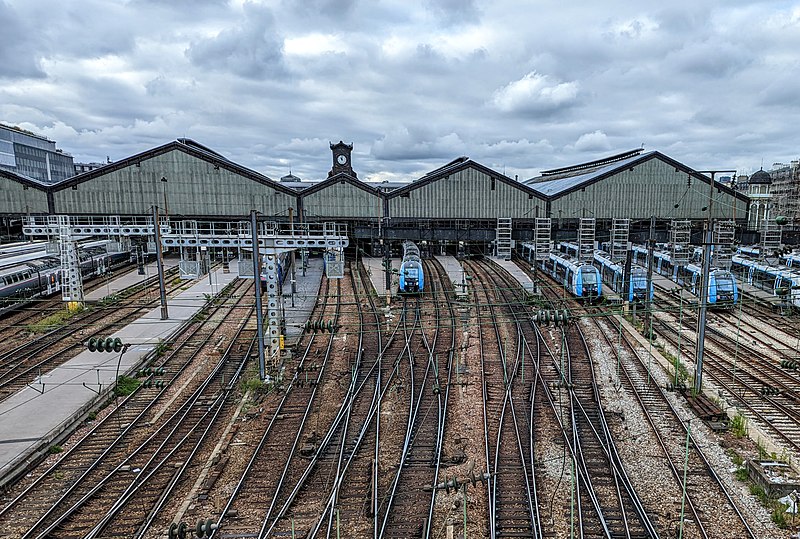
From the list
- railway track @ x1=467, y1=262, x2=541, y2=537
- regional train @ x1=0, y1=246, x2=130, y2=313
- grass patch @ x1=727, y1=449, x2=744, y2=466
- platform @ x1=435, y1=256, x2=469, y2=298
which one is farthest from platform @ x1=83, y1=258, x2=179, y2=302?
grass patch @ x1=727, y1=449, x2=744, y2=466

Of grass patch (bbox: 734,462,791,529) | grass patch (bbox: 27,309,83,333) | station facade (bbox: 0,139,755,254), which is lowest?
grass patch (bbox: 734,462,791,529)

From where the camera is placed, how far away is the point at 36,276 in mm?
29172

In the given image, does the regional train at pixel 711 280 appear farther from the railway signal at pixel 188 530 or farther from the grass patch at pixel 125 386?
the grass patch at pixel 125 386

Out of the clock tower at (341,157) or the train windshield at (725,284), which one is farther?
the clock tower at (341,157)

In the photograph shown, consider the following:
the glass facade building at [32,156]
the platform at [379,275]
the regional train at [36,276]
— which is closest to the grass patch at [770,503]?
the platform at [379,275]

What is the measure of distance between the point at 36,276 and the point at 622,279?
35.2 metres

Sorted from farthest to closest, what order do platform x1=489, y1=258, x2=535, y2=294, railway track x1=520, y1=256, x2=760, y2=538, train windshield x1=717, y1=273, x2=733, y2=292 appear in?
platform x1=489, y1=258, x2=535, y2=294 → train windshield x1=717, y1=273, x2=733, y2=292 → railway track x1=520, y1=256, x2=760, y2=538

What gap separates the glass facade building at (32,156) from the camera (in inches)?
2635

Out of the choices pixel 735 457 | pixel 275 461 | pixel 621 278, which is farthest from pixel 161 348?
pixel 621 278

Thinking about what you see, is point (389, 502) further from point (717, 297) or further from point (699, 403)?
point (717, 297)

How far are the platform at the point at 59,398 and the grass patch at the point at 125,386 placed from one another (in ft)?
0.88

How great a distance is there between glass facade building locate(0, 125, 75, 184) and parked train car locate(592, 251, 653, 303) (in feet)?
237

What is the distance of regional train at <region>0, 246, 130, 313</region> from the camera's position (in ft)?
85.3

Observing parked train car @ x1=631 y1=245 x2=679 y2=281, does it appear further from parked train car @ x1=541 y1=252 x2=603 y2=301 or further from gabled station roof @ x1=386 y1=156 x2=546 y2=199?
gabled station roof @ x1=386 y1=156 x2=546 y2=199
